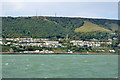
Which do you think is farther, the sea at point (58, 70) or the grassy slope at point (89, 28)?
the grassy slope at point (89, 28)

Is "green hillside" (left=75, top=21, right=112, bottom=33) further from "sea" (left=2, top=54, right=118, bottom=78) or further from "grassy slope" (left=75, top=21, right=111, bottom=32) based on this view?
"sea" (left=2, top=54, right=118, bottom=78)

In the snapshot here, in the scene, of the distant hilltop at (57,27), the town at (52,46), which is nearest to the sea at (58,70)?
the town at (52,46)

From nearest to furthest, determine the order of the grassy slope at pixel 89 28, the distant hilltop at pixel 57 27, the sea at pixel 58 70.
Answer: the sea at pixel 58 70
the distant hilltop at pixel 57 27
the grassy slope at pixel 89 28

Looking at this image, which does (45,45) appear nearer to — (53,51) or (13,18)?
(53,51)

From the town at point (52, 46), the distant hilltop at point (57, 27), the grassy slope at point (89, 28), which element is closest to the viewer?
the town at point (52, 46)

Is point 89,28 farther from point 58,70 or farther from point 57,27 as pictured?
point 58,70

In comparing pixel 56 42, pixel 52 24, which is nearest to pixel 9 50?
pixel 56 42

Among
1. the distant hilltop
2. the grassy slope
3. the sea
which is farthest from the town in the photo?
the sea

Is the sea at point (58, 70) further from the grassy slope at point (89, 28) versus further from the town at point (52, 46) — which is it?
the grassy slope at point (89, 28)
